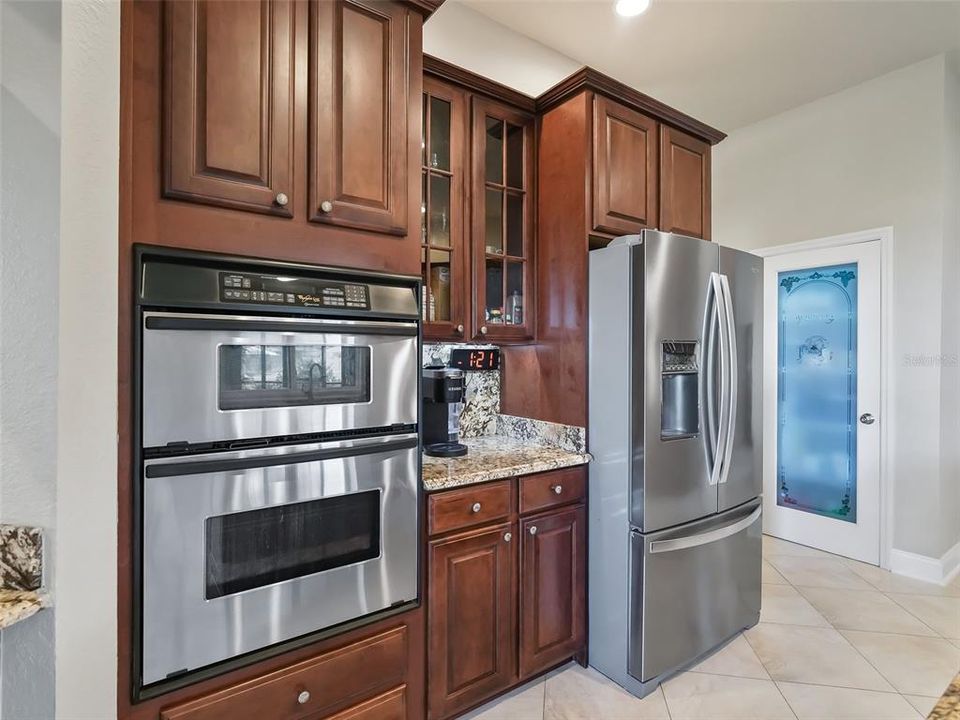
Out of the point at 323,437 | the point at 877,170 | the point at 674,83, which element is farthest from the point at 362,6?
the point at 877,170

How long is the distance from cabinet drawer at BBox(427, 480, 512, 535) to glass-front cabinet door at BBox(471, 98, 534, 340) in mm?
718

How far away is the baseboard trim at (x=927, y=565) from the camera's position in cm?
298

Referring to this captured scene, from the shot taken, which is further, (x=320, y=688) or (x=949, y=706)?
(x=320, y=688)

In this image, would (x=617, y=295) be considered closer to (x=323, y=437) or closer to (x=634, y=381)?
(x=634, y=381)

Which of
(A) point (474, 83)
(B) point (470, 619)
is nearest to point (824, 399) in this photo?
(B) point (470, 619)

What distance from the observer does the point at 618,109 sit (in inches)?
91.3

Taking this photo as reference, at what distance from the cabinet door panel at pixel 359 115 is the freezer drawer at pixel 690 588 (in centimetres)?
169

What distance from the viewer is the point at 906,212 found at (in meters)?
3.07

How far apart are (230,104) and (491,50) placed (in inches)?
71.2

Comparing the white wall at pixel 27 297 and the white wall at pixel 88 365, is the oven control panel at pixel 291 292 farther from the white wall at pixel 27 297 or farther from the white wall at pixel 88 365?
the white wall at pixel 27 297

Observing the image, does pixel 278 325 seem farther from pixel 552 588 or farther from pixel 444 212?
pixel 552 588

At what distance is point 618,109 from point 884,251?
7.29 ft

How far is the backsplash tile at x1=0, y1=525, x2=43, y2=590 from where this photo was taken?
1.10 meters

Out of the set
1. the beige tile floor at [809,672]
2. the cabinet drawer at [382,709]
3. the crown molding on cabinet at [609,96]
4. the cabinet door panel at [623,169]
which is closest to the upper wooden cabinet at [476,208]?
the crown molding on cabinet at [609,96]
